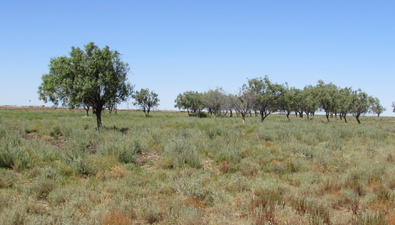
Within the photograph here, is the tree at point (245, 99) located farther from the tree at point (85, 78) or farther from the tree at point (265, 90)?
the tree at point (85, 78)

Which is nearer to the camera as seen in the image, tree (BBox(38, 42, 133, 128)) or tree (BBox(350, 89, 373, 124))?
tree (BBox(38, 42, 133, 128))

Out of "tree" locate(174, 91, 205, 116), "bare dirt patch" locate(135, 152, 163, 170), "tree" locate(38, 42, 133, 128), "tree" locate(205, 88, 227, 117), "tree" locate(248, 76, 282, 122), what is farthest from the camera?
"tree" locate(174, 91, 205, 116)

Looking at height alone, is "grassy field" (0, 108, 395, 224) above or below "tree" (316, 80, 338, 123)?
below

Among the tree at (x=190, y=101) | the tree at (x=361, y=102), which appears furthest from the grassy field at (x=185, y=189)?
the tree at (x=190, y=101)

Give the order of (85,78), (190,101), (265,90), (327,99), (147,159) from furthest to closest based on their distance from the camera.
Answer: (190,101) < (327,99) < (265,90) < (85,78) < (147,159)

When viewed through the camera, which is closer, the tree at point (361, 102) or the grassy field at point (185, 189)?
the grassy field at point (185, 189)

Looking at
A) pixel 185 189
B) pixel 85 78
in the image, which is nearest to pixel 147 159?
pixel 185 189

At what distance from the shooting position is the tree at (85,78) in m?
18.7

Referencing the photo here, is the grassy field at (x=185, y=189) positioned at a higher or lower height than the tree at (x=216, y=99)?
lower

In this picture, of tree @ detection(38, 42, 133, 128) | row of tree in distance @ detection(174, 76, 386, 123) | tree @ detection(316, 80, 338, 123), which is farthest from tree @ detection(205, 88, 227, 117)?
tree @ detection(38, 42, 133, 128)

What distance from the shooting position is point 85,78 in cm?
1853

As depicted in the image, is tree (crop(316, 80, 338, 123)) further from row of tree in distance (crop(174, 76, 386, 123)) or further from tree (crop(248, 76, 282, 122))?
tree (crop(248, 76, 282, 122))

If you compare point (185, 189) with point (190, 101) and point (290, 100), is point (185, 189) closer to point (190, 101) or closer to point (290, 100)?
point (290, 100)

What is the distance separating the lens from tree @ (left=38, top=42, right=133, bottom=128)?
18656mm
